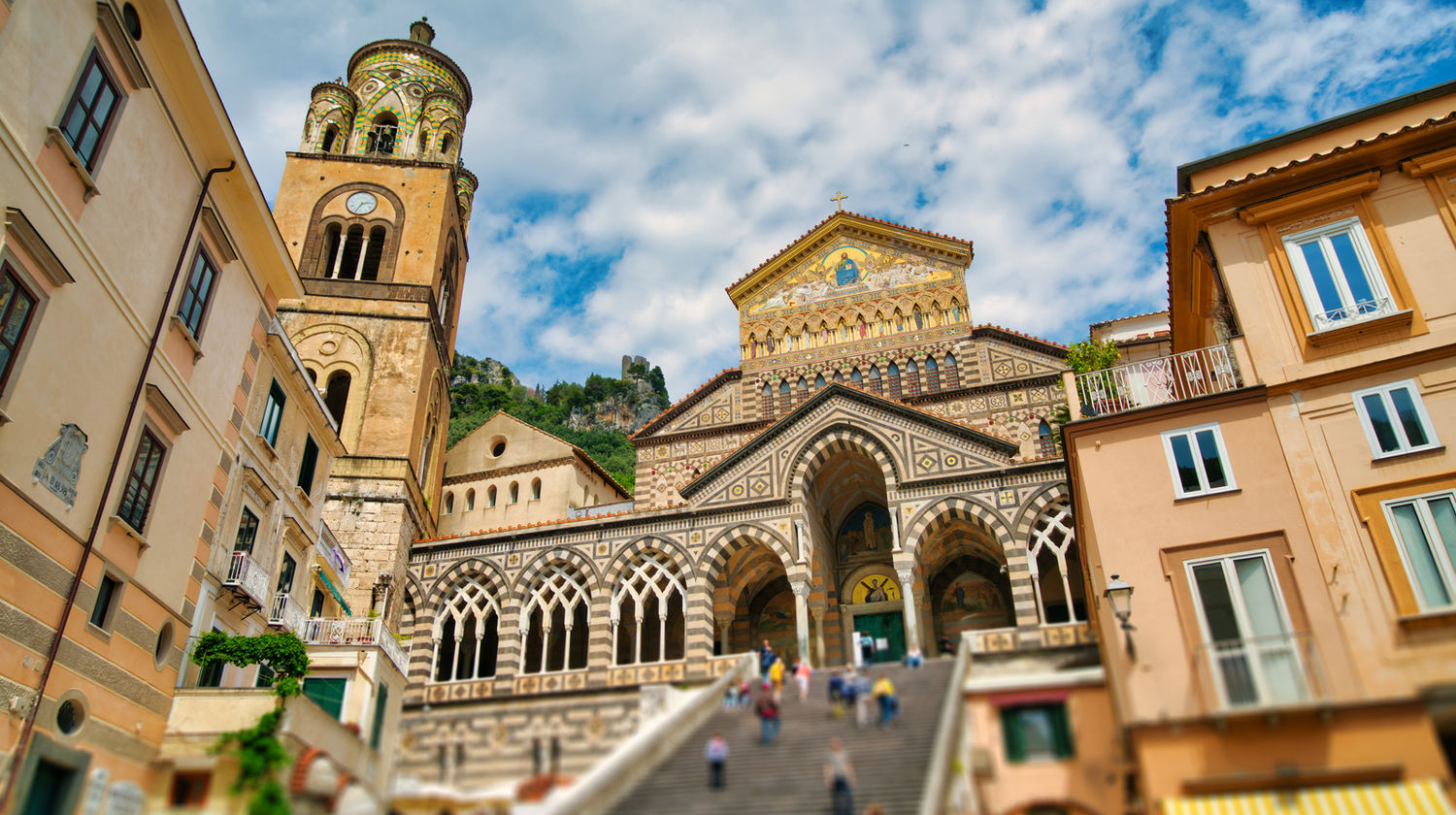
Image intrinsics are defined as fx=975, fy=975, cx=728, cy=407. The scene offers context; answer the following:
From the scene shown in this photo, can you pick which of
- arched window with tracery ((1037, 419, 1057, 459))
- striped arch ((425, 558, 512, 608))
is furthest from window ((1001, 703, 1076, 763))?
arched window with tracery ((1037, 419, 1057, 459))

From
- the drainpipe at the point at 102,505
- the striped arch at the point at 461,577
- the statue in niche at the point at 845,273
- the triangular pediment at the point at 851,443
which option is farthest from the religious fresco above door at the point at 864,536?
the drainpipe at the point at 102,505

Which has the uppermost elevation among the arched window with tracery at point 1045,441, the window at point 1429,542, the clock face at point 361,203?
the clock face at point 361,203

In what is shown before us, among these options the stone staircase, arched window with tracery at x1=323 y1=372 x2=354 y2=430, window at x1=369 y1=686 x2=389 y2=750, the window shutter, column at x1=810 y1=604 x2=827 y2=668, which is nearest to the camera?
the stone staircase

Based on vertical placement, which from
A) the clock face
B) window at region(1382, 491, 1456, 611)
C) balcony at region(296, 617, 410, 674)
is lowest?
window at region(1382, 491, 1456, 611)

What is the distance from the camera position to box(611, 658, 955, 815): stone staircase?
37.1ft

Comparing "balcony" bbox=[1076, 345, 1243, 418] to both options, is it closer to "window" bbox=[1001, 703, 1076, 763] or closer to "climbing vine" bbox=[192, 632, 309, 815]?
"window" bbox=[1001, 703, 1076, 763]

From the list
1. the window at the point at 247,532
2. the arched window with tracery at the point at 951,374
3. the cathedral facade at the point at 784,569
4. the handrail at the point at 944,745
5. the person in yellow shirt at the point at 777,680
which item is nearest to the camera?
the handrail at the point at 944,745

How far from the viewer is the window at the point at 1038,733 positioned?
13.0 meters

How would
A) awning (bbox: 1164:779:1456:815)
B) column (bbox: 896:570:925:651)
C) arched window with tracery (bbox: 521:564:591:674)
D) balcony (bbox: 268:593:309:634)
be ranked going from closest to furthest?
awning (bbox: 1164:779:1456:815) → balcony (bbox: 268:593:309:634) → column (bbox: 896:570:925:651) → arched window with tracery (bbox: 521:564:591:674)

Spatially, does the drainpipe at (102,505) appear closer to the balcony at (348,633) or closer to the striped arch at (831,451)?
the balcony at (348,633)

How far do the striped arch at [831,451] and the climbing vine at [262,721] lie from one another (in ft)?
40.5

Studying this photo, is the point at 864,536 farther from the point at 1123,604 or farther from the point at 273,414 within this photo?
the point at 273,414

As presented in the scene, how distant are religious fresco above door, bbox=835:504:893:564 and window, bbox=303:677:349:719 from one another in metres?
13.4

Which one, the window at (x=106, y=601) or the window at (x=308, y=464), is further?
the window at (x=308, y=464)
